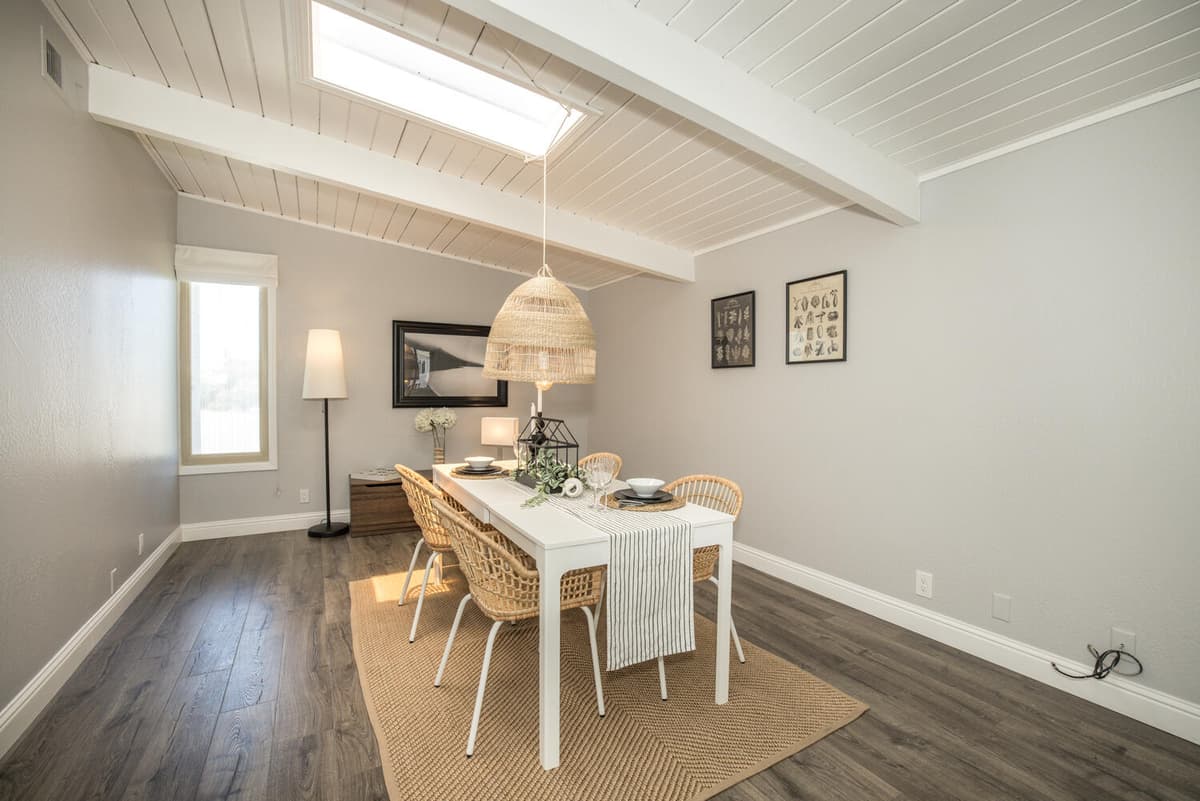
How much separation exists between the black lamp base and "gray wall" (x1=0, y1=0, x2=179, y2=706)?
1136mm

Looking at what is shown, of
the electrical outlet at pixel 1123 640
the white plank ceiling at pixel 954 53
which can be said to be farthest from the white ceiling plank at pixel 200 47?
the electrical outlet at pixel 1123 640

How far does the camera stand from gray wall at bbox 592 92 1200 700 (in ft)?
6.45

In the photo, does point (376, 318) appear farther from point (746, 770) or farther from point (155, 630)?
point (746, 770)

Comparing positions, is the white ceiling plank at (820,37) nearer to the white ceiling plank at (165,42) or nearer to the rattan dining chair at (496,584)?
the rattan dining chair at (496,584)

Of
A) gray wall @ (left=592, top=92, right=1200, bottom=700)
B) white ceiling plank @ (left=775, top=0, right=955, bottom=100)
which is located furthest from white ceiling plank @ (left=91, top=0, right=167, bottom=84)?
gray wall @ (left=592, top=92, right=1200, bottom=700)

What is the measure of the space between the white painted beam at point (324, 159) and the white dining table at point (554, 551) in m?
1.83

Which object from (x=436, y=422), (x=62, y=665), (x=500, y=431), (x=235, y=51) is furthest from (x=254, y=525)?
Answer: (x=235, y=51)

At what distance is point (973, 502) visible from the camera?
251 cm

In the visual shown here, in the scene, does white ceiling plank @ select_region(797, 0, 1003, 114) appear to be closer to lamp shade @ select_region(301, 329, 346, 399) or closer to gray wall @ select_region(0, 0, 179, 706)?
gray wall @ select_region(0, 0, 179, 706)

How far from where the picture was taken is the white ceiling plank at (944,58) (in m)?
1.62

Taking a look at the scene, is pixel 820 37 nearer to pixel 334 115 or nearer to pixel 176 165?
pixel 334 115

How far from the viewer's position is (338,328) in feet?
15.4

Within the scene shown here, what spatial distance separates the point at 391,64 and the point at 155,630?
294cm

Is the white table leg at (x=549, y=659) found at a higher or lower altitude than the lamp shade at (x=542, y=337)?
lower
